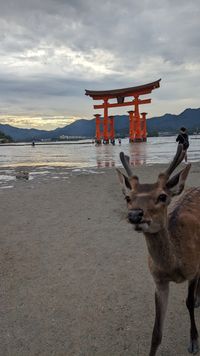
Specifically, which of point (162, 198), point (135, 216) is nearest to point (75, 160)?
point (162, 198)

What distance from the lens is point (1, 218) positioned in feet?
26.5

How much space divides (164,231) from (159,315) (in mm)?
794

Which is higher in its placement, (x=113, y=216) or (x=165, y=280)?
(x=165, y=280)

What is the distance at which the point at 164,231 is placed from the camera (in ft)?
10.2

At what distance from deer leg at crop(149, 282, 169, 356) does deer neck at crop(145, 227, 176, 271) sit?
265mm

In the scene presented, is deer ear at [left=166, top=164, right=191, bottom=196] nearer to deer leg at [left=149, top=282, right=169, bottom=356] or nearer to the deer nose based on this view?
the deer nose

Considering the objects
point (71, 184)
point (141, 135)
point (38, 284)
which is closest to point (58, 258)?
point (38, 284)

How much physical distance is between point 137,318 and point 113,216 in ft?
13.2

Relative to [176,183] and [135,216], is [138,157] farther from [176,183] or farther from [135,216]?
[135,216]

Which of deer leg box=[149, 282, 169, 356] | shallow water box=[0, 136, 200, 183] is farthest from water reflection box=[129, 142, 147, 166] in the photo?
deer leg box=[149, 282, 169, 356]

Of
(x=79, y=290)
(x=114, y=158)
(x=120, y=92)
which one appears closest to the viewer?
(x=79, y=290)

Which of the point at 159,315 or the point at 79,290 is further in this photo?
the point at 79,290

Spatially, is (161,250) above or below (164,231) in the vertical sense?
below

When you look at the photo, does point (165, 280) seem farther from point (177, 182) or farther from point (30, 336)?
point (30, 336)
